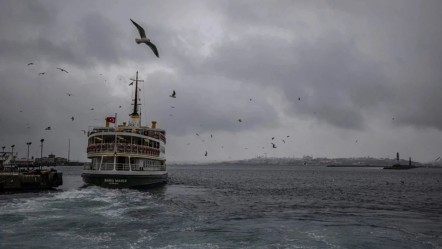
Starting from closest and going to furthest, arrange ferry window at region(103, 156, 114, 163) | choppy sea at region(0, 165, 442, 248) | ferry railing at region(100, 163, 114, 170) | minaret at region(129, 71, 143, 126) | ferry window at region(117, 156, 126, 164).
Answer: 1. choppy sea at region(0, 165, 442, 248)
2. ferry railing at region(100, 163, 114, 170)
3. ferry window at region(117, 156, 126, 164)
4. ferry window at region(103, 156, 114, 163)
5. minaret at region(129, 71, 143, 126)

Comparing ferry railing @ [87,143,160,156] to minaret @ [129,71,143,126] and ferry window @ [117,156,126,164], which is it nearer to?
ferry window @ [117,156,126,164]

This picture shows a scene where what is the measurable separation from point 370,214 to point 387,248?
11.9 metres

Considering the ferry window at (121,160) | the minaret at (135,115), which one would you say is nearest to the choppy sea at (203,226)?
the ferry window at (121,160)

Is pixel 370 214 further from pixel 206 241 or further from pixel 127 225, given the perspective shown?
pixel 127 225

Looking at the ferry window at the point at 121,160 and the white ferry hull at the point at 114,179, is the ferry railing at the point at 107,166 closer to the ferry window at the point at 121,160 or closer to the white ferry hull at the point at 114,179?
the ferry window at the point at 121,160

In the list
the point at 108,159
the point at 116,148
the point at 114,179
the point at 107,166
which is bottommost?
the point at 114,179

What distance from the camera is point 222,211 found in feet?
93.1

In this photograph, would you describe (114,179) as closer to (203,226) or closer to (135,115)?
(135,115)

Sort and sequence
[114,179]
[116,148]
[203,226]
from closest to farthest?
1. [203,226]
2. [114,179]
3. [116,148]

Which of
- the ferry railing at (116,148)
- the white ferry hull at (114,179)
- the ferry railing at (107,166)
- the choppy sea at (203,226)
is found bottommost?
the choppy sea at (203,226)

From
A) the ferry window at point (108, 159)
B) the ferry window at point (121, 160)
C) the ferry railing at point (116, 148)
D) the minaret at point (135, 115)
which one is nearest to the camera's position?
the ferry railing at point (116, 148)

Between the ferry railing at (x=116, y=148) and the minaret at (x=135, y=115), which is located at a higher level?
the minaret at (x=135, y=115)

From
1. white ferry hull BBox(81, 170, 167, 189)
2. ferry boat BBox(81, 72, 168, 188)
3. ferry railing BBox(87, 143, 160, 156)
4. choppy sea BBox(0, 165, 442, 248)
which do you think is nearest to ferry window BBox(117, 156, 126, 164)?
ferry boat BBox(81, 72, 168, 188)

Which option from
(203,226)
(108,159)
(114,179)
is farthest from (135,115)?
(203,226)
